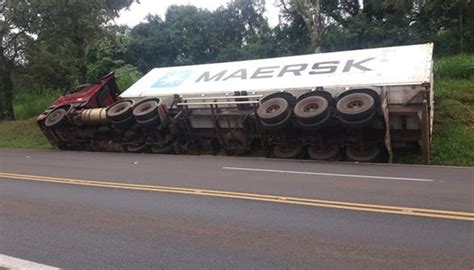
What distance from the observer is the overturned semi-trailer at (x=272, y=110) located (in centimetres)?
1275

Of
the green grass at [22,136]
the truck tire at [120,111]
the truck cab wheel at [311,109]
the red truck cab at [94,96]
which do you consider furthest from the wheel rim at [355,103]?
the green grass at [22,136]

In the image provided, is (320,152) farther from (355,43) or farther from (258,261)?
(355,43)

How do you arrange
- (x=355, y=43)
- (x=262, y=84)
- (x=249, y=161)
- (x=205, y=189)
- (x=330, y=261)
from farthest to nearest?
(x=355, y=43) → (x=262, y=84) → (x=249, y=161) → (x=205, y=189) → (x=330, y=261)

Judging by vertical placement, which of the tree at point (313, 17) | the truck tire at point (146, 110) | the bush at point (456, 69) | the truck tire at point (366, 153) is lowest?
the truck tire at point (366, 153)

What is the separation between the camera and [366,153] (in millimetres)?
13023

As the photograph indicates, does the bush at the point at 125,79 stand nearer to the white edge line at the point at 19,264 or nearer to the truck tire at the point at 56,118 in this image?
the truck tire at the point at 56,118

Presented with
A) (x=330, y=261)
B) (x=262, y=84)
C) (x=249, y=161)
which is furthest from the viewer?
(x=262, y=84)

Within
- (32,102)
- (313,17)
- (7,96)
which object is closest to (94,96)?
(7,96)

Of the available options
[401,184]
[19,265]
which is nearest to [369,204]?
[401,184]

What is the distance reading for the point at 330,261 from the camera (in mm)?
4945

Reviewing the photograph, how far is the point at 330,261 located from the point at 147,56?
36.7 meters

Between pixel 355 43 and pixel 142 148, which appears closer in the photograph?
pixel 142 148

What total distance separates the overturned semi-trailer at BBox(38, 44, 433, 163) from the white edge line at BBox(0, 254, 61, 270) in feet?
28.4

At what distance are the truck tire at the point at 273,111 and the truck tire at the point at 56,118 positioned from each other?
7.69m
